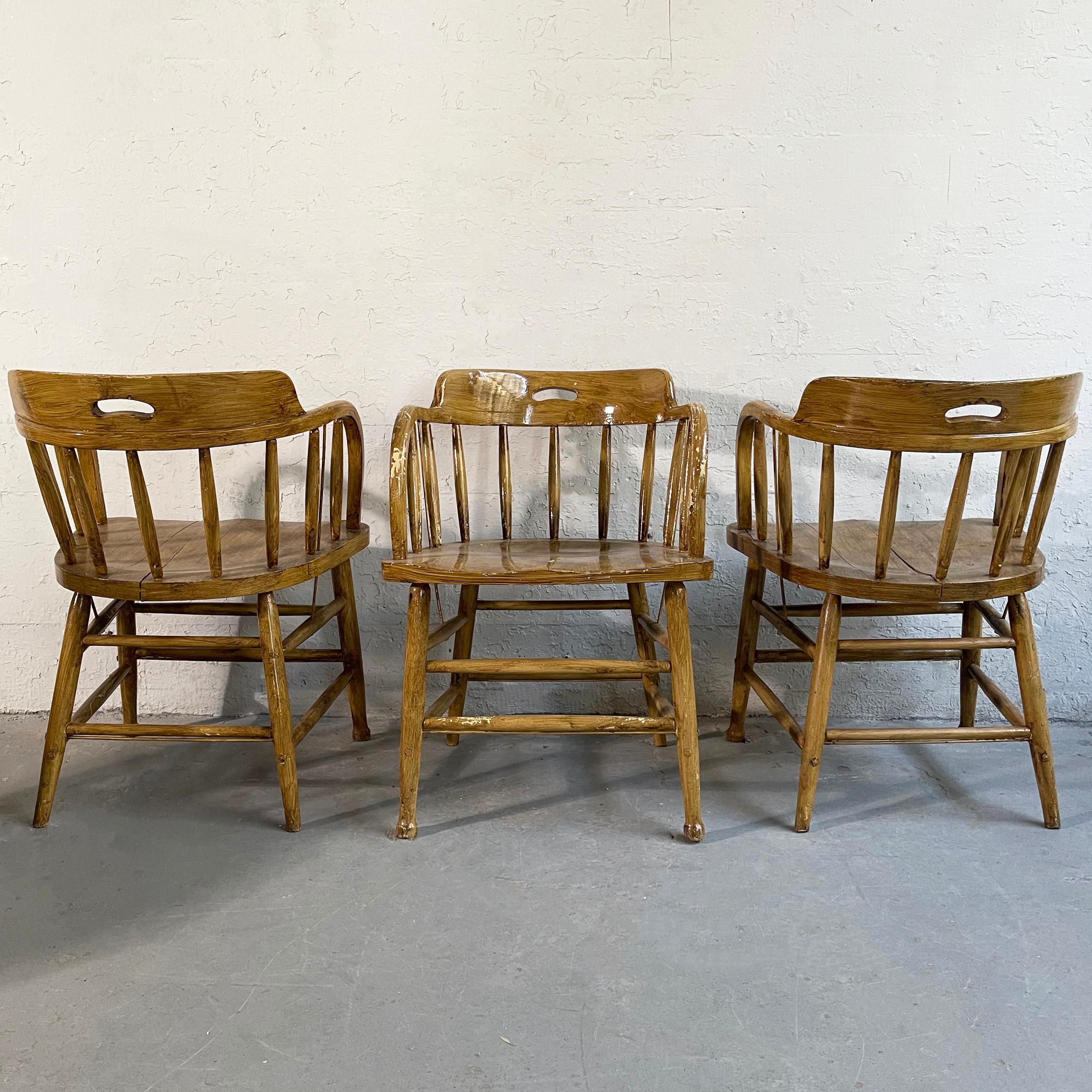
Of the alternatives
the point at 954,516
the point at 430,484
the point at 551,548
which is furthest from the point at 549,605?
the point at 954,516

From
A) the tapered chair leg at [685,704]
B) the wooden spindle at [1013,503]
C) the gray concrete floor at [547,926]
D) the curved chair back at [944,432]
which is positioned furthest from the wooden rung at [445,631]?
the wooden spindle at [1013,503]

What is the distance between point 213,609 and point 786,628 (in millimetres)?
1296

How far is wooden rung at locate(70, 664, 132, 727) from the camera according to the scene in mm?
2002

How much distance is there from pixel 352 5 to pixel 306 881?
1855 mm

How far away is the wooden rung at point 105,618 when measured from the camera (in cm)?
204

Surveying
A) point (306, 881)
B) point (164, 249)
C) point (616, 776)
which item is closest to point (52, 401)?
point (164, 249)

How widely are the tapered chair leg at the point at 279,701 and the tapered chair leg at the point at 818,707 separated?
0.99 meters

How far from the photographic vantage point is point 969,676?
2.30 m

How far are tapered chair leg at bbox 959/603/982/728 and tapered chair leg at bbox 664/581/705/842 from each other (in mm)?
749

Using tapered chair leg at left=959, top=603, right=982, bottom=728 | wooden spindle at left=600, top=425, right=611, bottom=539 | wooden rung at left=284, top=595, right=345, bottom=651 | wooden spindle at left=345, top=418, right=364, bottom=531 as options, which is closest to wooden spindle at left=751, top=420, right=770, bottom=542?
wooden spindle at left=600, top=425, right=611, bottom=539

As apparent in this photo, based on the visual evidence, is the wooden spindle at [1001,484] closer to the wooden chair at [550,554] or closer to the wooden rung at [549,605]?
the wooden chair at [550,554]

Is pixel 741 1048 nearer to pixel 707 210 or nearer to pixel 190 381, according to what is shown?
pixel 190 381

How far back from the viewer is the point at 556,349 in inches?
93.6

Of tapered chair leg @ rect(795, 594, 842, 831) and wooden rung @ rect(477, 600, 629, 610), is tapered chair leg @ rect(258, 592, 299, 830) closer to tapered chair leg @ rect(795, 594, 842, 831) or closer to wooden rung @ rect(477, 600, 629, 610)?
wooden rung @ rect(477, 600, 629, 610)
